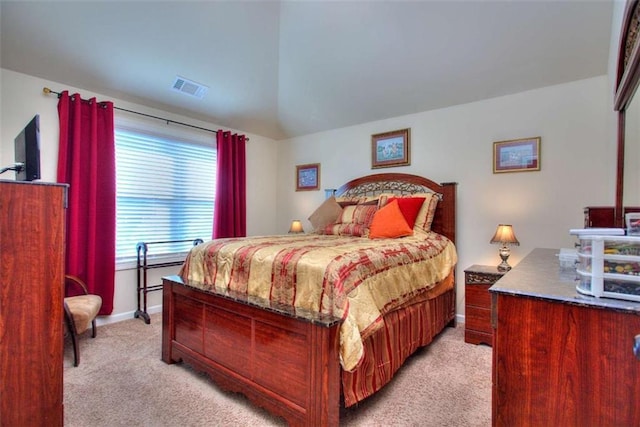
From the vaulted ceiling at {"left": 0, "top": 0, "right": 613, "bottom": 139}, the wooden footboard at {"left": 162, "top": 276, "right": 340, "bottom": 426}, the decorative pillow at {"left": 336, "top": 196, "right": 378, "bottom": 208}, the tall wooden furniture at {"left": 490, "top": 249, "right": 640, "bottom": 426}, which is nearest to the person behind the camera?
the tall wooden furniture at {"left": 490, "top": 249, "right": 640, "bottom": 426}

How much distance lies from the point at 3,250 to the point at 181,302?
1213 mm

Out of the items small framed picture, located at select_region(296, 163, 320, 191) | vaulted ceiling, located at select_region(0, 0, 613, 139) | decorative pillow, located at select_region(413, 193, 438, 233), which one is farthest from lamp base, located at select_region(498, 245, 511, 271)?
small framed picture, located at select_region(296, 163, 320, 191)

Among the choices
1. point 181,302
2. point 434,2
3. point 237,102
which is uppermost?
point 434,2

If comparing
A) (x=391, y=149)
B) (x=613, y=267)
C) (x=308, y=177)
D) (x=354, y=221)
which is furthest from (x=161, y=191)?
(x=613, y=267)

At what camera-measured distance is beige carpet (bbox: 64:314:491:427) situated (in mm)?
1759

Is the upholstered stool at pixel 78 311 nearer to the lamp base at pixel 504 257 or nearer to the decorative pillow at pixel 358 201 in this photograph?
the decorative pillow at pixel 358 201

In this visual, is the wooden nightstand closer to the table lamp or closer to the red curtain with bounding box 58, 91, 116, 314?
the table lamp

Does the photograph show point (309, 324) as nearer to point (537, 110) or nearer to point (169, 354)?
point (169, 354)

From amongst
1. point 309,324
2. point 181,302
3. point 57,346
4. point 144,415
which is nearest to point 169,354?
point 181,302

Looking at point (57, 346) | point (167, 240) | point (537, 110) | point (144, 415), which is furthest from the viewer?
point (167, 240)

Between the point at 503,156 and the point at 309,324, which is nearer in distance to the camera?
the point at 309,324

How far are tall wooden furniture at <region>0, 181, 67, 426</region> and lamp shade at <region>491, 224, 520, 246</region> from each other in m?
3.11

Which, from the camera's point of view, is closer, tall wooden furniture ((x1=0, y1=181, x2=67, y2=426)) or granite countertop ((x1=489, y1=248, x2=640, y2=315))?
granite countertop ((x1=489, y1=248, x2=640, y2=315))

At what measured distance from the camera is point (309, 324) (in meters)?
1.57
